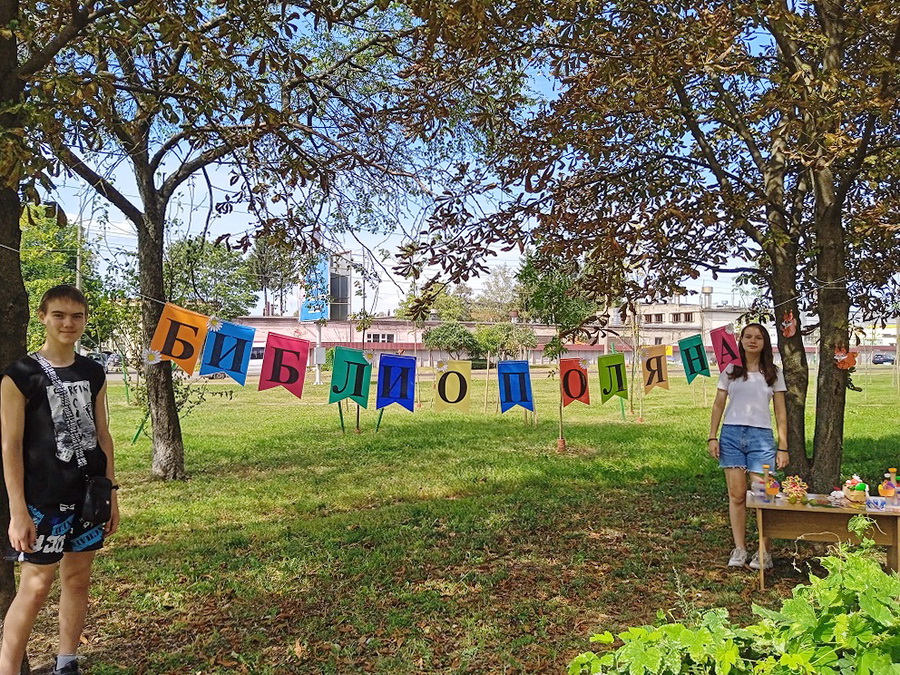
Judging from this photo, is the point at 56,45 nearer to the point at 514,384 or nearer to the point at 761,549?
the point at 761,549

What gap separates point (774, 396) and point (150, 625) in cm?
424

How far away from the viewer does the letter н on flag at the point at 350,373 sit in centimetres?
712

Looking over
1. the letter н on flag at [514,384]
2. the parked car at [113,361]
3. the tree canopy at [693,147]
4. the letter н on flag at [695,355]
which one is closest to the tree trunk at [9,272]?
the tree canopy at [693,147]

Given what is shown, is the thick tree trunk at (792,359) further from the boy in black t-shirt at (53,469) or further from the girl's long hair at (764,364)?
the boy in black t-shirt at (53,469)

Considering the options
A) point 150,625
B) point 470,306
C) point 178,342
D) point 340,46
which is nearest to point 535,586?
point 150,625

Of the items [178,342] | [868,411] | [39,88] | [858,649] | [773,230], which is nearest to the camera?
[858,649]

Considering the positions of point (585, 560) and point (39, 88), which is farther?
point (585, 560)

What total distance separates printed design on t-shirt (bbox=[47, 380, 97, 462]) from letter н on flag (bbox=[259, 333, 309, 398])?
3524mm

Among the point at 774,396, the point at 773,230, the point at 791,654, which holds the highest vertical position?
the point at 773,230

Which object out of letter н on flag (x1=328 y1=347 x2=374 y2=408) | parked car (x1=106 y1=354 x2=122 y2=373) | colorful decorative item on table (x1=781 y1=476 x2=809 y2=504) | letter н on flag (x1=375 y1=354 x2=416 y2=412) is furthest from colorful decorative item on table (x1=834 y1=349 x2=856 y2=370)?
parked car (x1=106 y1=354 x2=122 y2=373)

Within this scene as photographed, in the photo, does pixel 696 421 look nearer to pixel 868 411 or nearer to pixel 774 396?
pixel 868 411

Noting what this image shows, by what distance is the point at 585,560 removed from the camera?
4.70 metres

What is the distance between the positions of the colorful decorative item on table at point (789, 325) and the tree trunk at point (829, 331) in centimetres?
22

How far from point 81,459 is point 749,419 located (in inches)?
155
